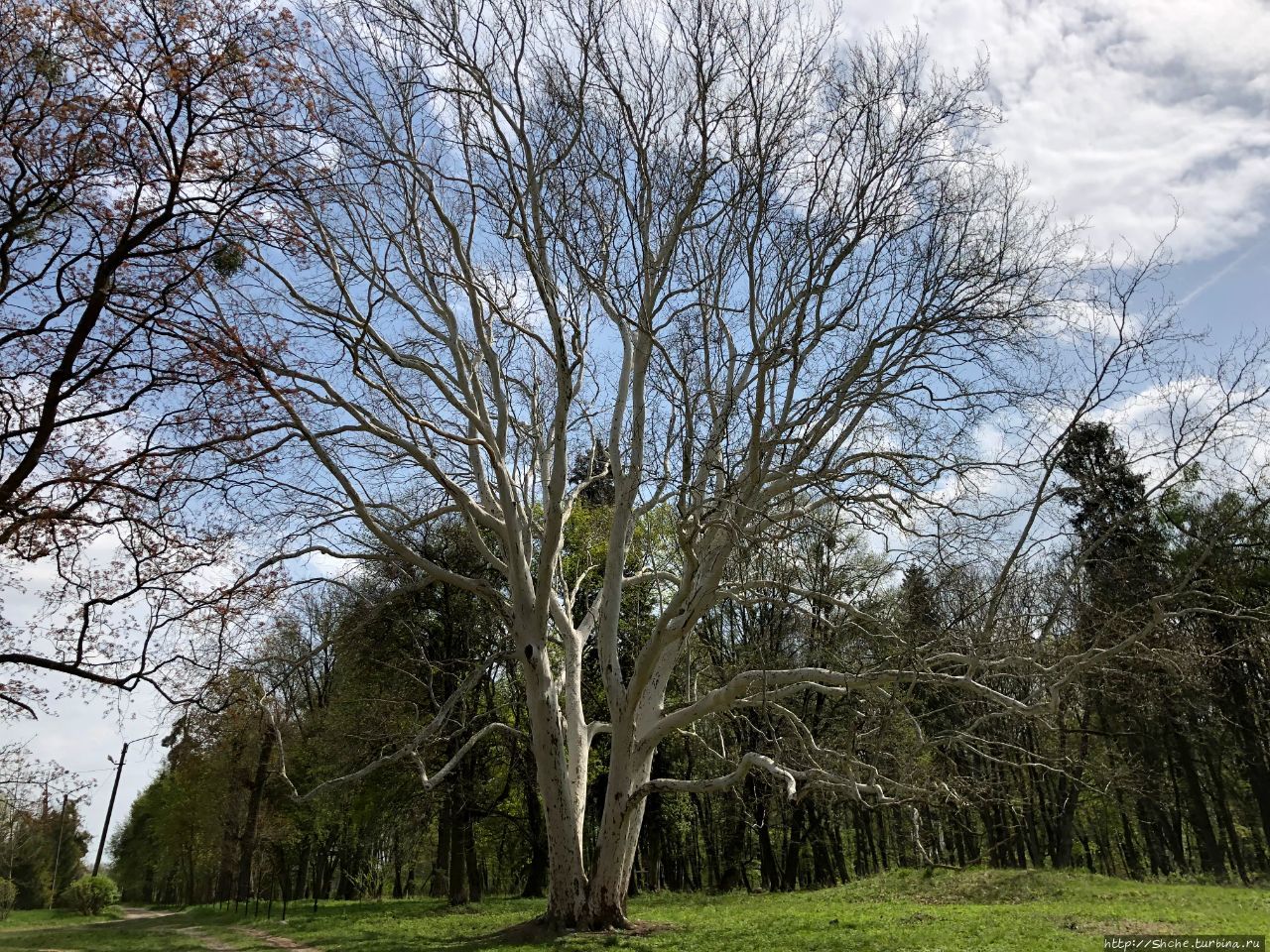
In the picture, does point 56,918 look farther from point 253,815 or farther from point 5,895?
point 253,815

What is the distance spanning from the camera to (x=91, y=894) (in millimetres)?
31797

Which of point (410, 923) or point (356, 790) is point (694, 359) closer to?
point (410, 923)

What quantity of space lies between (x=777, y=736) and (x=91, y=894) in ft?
105

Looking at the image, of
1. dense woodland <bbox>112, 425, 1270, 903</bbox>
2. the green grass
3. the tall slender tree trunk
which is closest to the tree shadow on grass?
dense woodland <bbox>112, 425, 1270, 903</bbox>

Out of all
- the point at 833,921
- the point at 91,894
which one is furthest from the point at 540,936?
the point at 91,894

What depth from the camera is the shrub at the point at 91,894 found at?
31.8 meters

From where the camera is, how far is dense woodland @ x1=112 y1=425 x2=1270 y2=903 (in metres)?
13.8

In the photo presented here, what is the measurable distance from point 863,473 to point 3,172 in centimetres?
847

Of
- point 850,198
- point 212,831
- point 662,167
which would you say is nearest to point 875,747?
point 850,198

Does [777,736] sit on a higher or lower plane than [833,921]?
higher

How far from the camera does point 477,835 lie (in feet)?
88.1

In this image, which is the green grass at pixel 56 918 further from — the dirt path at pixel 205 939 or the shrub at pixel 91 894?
the dirt path at pixel 205 939

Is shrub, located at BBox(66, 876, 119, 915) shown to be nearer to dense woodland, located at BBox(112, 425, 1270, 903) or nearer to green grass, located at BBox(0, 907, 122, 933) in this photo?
green grass, located at BBox(0, 907, 122, 933)

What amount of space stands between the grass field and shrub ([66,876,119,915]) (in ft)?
38.7
